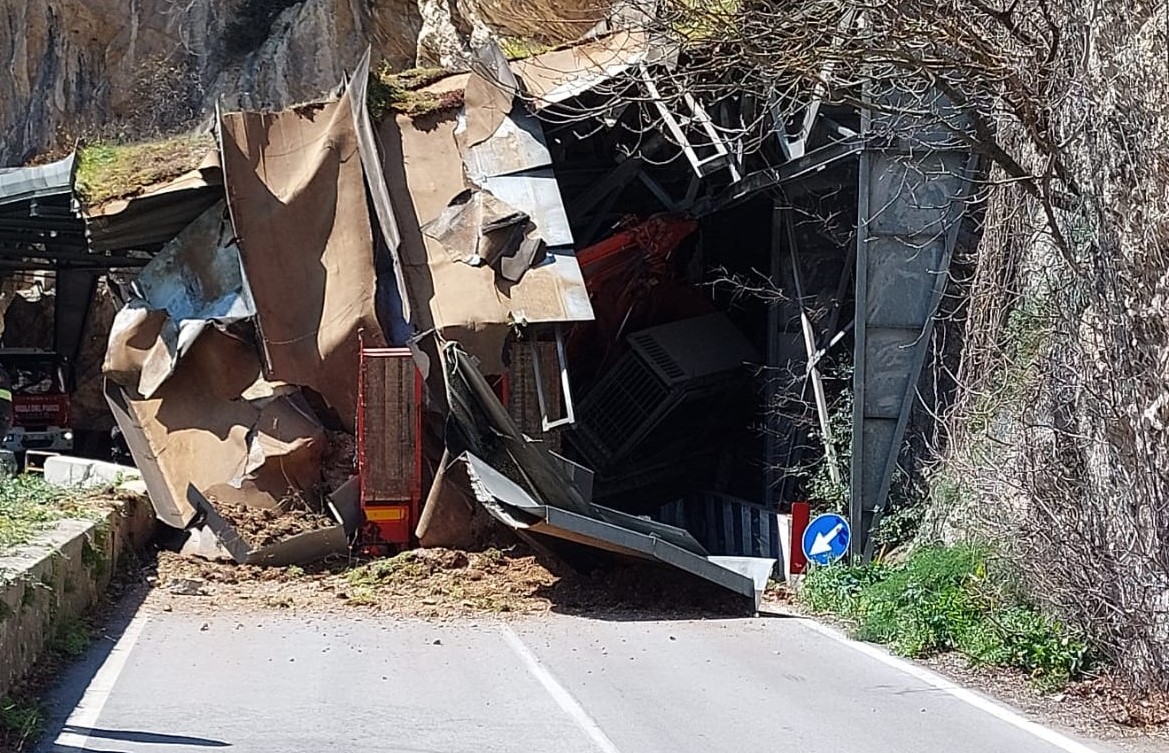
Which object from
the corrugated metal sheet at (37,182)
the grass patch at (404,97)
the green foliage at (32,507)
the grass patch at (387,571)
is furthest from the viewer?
the corrugated metal sheet at (37,182)

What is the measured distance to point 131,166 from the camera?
49.1 feet

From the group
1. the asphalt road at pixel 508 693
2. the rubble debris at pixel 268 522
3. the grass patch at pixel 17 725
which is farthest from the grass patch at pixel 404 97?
the grass patch at pixel 17 725

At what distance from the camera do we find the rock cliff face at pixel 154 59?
114 feet

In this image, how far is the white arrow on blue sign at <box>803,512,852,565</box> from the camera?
13.4 metres

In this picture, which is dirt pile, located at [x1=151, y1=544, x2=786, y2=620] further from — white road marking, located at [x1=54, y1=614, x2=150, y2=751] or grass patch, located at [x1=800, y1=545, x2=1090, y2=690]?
white road marking, located at [x1=54, y1=614, x2=150, y2=751]

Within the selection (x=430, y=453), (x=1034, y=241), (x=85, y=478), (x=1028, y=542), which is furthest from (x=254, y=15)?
(x=1028, y=542)

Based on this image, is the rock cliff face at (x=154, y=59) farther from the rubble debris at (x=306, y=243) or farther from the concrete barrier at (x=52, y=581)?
the concrete barrier at (x=52, y=581)

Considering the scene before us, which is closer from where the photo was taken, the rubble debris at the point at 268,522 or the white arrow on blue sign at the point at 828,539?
the rubble debris at the point at 268,522

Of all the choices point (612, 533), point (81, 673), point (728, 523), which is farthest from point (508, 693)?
point (728, 523)

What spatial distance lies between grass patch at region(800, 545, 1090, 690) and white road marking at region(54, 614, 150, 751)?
588cm

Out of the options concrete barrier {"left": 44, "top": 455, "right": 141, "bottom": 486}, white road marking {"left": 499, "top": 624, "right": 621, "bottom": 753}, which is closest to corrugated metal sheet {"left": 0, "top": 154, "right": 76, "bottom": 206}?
concrete barrier {"left": 44, "top": 455, "right": 141, "bottom": 486}

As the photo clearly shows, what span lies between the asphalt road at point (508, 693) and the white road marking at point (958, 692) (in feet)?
0.08

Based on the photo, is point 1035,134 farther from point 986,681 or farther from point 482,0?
point 482,0

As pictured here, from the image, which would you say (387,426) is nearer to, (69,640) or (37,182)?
(69,640)
